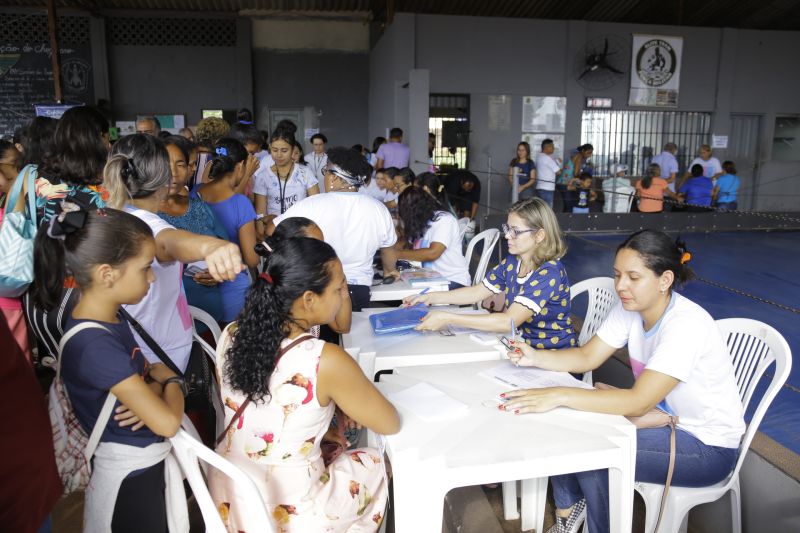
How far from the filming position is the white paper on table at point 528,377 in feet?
5.64

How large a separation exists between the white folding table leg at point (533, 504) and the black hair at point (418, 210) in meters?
1.87

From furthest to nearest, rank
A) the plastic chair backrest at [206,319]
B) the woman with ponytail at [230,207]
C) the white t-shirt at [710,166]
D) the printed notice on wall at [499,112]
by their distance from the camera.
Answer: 1. the printed notice on wall at [499,112]
2. the white t-shirt at [710,166]
3. the woman with ponytail at [230,207]
4. the plastic chair backrest at [206,319]

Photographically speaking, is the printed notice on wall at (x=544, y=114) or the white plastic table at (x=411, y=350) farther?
the printed notice on wall at (x=544, y=114)

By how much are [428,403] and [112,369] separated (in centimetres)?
81

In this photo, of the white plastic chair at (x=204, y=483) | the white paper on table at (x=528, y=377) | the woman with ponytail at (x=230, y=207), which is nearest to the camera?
the white plastic chair at (x=204, y=483)

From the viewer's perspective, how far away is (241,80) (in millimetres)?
10641

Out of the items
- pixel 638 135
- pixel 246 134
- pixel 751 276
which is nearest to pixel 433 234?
pixel 246 134

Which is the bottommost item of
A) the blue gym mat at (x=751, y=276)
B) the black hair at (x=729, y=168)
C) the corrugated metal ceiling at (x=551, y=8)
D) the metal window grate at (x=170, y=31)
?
the blue gym mat at (x=751, y=276)

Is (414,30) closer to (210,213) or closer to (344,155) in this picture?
(344,155)

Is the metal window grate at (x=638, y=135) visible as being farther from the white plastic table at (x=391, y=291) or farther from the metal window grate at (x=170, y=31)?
the white plastic table at (x=391, y=291)

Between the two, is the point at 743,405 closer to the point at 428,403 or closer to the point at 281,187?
the point at 428,403

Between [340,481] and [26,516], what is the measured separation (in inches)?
27.1

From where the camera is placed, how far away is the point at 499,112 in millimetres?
9766

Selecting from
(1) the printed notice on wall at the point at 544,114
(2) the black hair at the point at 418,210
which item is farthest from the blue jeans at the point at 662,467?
(1) the printed notice on wall at the point at 544,114
